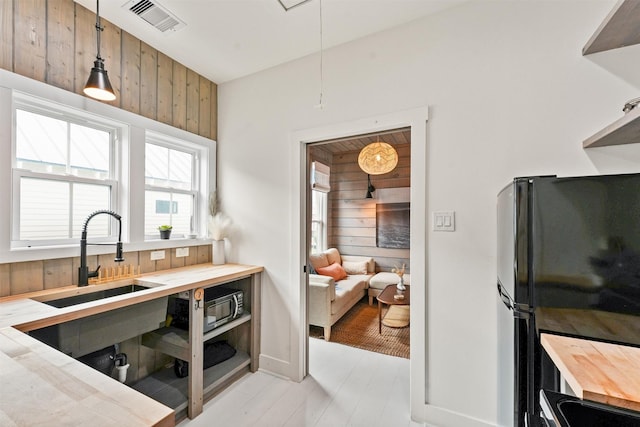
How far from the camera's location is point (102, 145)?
2041 mm

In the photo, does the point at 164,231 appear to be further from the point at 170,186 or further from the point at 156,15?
the point at 156,15

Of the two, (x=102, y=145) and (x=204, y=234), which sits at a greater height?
(x=102, y=145)

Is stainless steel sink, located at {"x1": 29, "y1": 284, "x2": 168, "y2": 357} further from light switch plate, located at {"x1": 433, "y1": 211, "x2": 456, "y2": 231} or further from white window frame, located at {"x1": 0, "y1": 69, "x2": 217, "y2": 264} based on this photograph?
light switch plate, located at {"x1": 433, "y1": 211, "x2": 456, "y2": 231}

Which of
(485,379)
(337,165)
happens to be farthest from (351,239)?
(485,379)

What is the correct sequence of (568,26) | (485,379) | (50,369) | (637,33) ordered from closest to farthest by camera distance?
(50,369) < (637,33) < (568,26) < (485,379)

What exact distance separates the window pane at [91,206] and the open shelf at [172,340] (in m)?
0.86

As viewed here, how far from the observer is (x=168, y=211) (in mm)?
2498

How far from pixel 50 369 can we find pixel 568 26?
267cm

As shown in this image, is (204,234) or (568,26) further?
(204,234)

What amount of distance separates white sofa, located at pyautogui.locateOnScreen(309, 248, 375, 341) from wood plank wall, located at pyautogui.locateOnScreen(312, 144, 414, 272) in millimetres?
236

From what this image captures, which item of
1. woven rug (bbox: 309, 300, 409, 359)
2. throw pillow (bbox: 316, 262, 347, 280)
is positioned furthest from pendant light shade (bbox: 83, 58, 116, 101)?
throw pillow (bbox: 316, 262, 347, 280)

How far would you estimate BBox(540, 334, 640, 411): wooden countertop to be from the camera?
69 centimetres

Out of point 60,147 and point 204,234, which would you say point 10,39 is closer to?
point 60,147

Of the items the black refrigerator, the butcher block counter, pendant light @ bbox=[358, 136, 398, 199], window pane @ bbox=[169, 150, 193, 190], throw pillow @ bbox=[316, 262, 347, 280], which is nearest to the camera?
the butcher block counter
